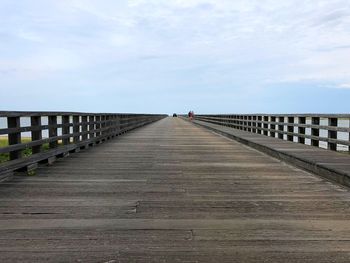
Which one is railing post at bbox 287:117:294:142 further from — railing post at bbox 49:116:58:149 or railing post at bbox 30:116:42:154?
railing post at bbox 30:116:42:154

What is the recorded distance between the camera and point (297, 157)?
35.3ft

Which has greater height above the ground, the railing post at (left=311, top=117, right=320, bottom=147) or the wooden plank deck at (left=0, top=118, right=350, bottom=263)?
the railing post at (left=311, top=117, right=320, bottom=147)

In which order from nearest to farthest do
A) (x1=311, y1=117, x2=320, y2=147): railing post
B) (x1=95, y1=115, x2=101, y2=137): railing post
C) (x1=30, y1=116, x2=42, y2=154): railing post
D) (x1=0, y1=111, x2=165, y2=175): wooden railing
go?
1. (x1=0, y1=111, x2=165, y2=175): wooden railing
2. (x1=30, y1=116, x2=42, y2=154): railing post
3. (x1=311, y1=117, x2=320, y2=147): railing post
4. (x1=95, y1=115, x2=101, y2=137): railing post

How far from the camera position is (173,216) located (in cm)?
589

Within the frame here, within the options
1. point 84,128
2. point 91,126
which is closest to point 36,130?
point 84,128

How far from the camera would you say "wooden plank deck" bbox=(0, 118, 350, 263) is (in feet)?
14.7

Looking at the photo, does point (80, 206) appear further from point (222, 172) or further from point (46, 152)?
point (46, 152)

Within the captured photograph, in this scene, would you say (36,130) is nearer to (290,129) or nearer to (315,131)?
(315,131)

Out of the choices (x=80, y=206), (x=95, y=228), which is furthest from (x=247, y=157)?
(x=95, y=228)

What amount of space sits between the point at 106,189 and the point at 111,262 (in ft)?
12.3

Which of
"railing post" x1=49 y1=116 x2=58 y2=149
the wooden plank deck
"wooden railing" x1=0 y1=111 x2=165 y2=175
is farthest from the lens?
"railing post" x1=49 y1=116 x2=58 y2=149

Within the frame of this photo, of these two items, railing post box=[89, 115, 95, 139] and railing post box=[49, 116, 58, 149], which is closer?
railing post box=[49, 116, 58, 149]

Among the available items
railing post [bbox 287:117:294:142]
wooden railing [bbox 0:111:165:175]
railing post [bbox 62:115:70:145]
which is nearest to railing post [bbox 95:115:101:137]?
wooden railing [bbox 0:111:165:175]

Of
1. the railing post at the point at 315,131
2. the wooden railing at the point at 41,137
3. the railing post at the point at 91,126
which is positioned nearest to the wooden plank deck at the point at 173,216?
the wooden railing at the point at 41,137
